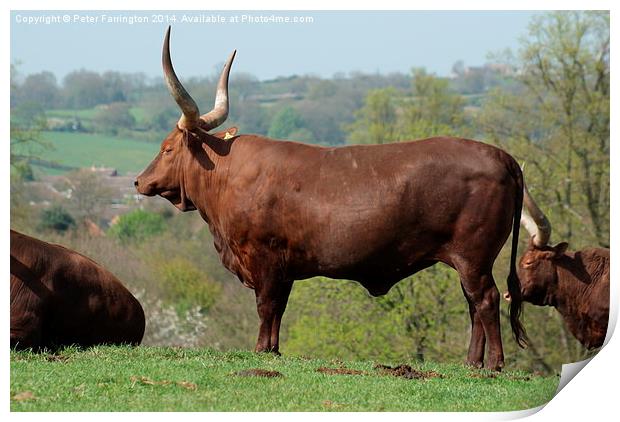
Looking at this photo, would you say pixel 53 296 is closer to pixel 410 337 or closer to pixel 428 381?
pixel 428 381

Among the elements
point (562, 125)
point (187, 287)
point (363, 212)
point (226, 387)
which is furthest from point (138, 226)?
point (226, 387)

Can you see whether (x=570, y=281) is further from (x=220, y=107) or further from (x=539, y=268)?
(x=220, y=107)

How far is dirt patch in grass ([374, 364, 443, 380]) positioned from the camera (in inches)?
404

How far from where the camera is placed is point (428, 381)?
1004 cm

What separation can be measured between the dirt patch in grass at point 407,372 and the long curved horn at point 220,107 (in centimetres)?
350

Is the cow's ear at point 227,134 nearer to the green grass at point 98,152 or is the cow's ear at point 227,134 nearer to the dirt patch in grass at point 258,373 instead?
the dirt patch in grass at point 258,373

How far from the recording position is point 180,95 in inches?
462

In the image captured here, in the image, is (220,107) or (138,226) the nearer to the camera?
(220,107)

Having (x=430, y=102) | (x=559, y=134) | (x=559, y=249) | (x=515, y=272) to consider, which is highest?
(x=515, y=272)

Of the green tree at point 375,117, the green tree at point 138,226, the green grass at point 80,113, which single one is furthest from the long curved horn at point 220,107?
the green tree at point 375,117

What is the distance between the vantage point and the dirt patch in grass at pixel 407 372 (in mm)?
10259

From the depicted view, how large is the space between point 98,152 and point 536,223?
48.5ft

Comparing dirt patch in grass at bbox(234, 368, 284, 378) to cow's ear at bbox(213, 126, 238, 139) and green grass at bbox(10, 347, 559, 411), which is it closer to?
green grass at bbox(10, 347, 559, 411)

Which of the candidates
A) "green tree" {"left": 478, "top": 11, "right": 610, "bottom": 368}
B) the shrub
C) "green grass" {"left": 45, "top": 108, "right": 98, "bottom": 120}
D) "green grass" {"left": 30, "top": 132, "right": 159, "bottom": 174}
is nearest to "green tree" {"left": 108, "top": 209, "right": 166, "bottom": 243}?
the shrub
